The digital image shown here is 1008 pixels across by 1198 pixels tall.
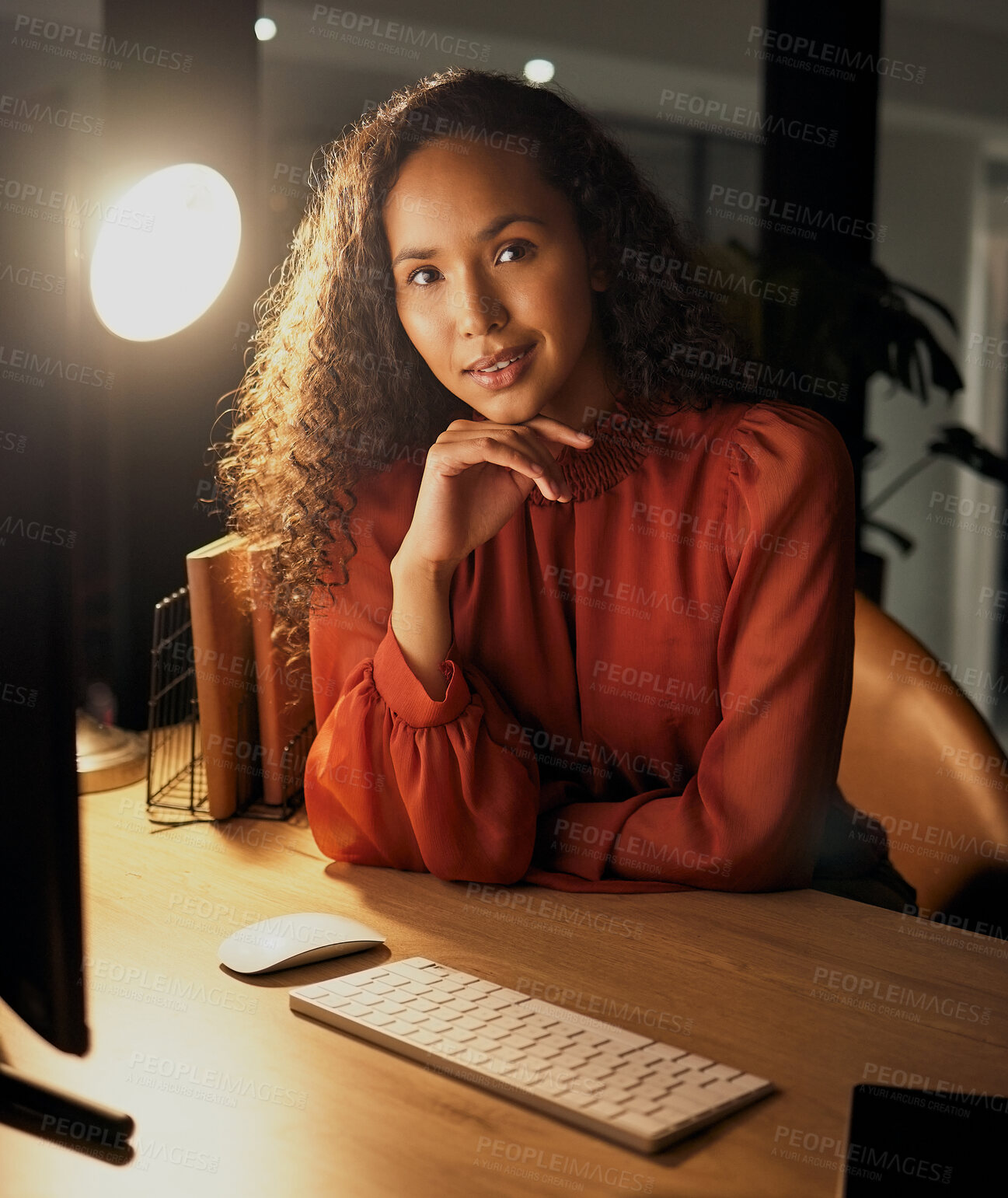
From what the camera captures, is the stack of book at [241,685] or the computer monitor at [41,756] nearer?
the computer monitor at [41,756]

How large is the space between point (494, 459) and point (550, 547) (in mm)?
131

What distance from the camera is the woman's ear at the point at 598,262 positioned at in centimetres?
124

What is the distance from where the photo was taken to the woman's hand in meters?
1.21

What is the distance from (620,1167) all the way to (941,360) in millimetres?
1692

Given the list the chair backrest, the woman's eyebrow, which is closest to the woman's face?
the woman's eyebrow

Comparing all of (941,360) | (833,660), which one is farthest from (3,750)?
(941,360)

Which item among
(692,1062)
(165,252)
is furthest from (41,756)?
(165,252)

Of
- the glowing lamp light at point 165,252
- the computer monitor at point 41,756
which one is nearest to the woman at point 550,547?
the glowing lamp light at point 165,252

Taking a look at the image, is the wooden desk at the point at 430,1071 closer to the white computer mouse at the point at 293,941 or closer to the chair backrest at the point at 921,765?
the white computer mouse at the point at 293,941

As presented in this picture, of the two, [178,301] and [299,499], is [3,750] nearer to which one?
[299,499]

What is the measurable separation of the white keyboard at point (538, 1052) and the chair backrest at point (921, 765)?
62cm

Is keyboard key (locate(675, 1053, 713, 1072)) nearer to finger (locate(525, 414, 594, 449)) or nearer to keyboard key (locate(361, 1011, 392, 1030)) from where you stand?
keyboard key (locate(361, 1011, 392, 1030))

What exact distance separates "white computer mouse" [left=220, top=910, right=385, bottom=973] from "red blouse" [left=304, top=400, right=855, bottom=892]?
187 millimetres

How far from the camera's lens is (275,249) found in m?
1.53
